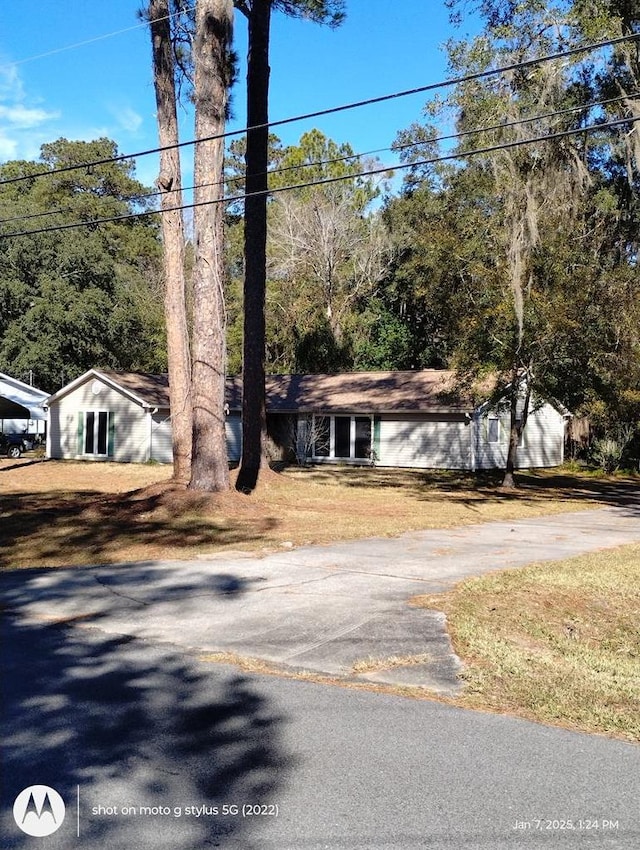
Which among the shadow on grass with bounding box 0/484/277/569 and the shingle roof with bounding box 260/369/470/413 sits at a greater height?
the shingle roof with bounding box 260/369/470/413

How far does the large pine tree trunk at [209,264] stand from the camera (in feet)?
49.1

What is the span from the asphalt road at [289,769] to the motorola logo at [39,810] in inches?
0.9

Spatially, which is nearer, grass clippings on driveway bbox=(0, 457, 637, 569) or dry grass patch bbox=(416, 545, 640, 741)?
dry grass patch bbox=(416, 545, 640, 741)

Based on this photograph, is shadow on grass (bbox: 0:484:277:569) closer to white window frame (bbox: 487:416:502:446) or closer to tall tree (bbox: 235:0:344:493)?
tall tree (bbox: 235:0:344:493)

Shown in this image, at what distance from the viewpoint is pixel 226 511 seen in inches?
572

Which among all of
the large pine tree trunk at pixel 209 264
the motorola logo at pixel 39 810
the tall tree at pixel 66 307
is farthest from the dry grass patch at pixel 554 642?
the tall tree at pixel 66 307

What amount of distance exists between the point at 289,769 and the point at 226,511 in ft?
34.5

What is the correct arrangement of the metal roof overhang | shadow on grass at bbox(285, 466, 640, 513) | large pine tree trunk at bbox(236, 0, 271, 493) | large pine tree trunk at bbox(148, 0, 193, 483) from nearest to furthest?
1. large pine tree trunk at bbox(148, 0, 193, 483)
2. large pine tree trunk at bbox(236, 0, 271, 493)
3. shadow on grass at bbox(285, 466, 640, 513)
4. the metal roof overhang

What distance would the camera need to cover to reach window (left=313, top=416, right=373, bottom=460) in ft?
103

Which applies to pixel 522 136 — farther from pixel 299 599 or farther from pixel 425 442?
pixel 425 442

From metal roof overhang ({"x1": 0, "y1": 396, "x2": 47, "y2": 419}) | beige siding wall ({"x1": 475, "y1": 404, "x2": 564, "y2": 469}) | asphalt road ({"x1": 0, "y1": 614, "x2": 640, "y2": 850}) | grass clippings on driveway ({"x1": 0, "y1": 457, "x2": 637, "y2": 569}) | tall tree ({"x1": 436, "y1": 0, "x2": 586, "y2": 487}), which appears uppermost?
tall tree ({"x1": 436, "y1": 0, "x2": 586, "y2": 487})

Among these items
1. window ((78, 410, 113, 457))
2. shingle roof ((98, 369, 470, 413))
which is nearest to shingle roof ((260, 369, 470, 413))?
shingle roof ((98, 369, 470, 413))

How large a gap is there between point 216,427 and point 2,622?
7.90 m

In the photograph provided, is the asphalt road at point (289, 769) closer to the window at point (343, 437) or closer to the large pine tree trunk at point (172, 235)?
the large pine tree trunk at point (172, 235)
